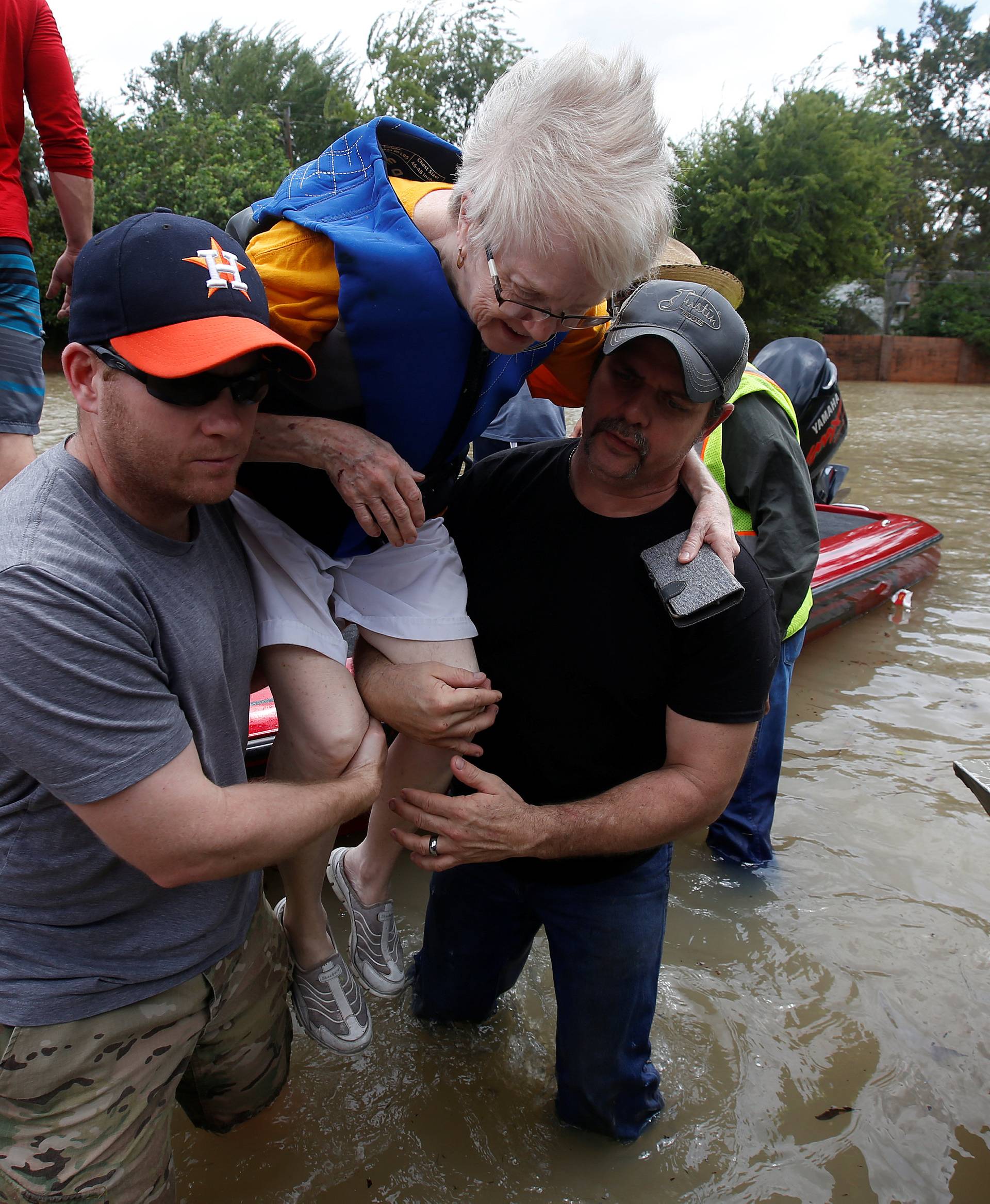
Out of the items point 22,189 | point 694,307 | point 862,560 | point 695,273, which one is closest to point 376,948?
point 694,307

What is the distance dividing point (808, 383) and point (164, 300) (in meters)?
3.50

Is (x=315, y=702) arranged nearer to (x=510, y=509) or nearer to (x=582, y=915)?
(x=510, y=509)

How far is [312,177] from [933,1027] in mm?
3425

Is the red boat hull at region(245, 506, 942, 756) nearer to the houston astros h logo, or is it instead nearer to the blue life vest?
the blue life vest

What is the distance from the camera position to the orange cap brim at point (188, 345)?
154cm

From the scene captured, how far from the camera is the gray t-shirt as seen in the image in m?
1.49

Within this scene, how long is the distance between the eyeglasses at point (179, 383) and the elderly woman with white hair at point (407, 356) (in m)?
0.33

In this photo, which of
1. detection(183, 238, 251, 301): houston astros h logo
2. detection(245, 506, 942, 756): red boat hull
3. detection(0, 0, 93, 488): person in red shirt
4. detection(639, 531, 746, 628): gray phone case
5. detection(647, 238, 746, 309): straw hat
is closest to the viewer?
detection(183, 238, 251, 301): houston astros h logo

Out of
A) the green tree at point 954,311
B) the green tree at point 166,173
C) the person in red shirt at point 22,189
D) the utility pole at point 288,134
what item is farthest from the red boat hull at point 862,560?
the green tree at point 954,311

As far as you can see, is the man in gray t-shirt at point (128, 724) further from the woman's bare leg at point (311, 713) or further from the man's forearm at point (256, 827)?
the woman's bare leg at point (311, 713)

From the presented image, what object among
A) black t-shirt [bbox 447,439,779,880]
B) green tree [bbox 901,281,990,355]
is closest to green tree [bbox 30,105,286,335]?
black t-shirt [bbox 447,439,779,880]

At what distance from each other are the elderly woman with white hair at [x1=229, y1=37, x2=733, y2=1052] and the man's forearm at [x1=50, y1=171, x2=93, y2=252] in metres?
1.39

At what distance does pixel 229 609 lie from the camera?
1.92 meters

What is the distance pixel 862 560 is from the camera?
7129 millimetres
